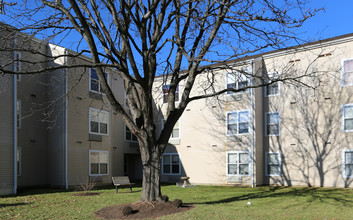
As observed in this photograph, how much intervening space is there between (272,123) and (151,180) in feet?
42.9

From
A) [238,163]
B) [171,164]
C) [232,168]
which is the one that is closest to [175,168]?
[171,164]

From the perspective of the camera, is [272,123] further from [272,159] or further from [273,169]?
[273,169]

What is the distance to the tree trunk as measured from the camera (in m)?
10.5

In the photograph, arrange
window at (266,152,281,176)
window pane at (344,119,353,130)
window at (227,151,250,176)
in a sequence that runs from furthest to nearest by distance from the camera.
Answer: window at (227,151,250,176)
window at (266,152,281,176)
window pane at (344,119,353,130)

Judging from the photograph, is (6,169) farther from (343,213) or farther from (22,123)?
(343,213)

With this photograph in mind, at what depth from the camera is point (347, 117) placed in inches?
727

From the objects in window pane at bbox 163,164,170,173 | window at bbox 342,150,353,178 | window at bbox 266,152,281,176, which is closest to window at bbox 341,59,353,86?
window at bbox 342,150,353,178

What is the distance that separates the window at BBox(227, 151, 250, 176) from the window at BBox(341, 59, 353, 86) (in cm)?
Answer: 729

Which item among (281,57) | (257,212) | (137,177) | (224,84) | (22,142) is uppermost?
(281,57)

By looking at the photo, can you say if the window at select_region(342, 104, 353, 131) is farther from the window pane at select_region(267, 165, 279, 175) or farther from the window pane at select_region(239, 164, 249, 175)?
the window pane at select_region(239, 164, 249, 175)

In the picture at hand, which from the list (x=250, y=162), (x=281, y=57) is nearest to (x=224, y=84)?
(x=281, y=57)

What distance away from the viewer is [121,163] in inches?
993

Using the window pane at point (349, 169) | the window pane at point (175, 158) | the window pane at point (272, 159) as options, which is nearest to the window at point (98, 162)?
the window pane at point (175, 158)

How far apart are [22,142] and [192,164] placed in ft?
38.2
